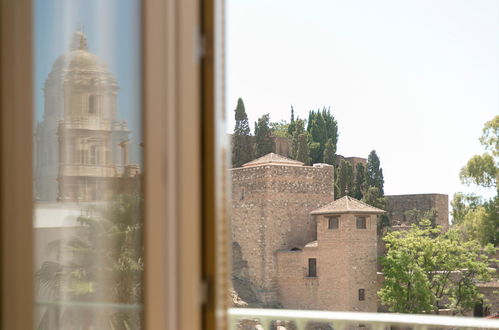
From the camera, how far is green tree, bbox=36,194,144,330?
1.39 m

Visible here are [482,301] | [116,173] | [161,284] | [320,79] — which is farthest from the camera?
[320,79]

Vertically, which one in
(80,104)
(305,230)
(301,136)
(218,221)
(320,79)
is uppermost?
(320,79)

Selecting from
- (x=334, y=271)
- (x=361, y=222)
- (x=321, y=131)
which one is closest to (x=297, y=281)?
(x=334, y=271)

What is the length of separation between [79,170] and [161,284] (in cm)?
39

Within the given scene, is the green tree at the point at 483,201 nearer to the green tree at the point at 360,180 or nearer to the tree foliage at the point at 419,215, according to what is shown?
the tree foliage at the point at 419,215

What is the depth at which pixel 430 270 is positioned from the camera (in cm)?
2320

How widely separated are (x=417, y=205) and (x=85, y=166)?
22609 millimetres

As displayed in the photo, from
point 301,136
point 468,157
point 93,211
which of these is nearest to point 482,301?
point 468,157

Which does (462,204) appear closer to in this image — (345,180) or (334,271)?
(345,180)

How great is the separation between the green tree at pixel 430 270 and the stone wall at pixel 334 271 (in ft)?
3.79

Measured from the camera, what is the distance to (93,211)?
143cm

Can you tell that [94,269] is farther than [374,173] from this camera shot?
No

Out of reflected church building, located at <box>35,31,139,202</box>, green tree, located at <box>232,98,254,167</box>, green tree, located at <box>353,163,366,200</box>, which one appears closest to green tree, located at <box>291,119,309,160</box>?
green tree, located at <box>232,98,254,167</box>

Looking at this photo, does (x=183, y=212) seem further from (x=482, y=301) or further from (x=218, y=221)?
(x=482, y=301)
